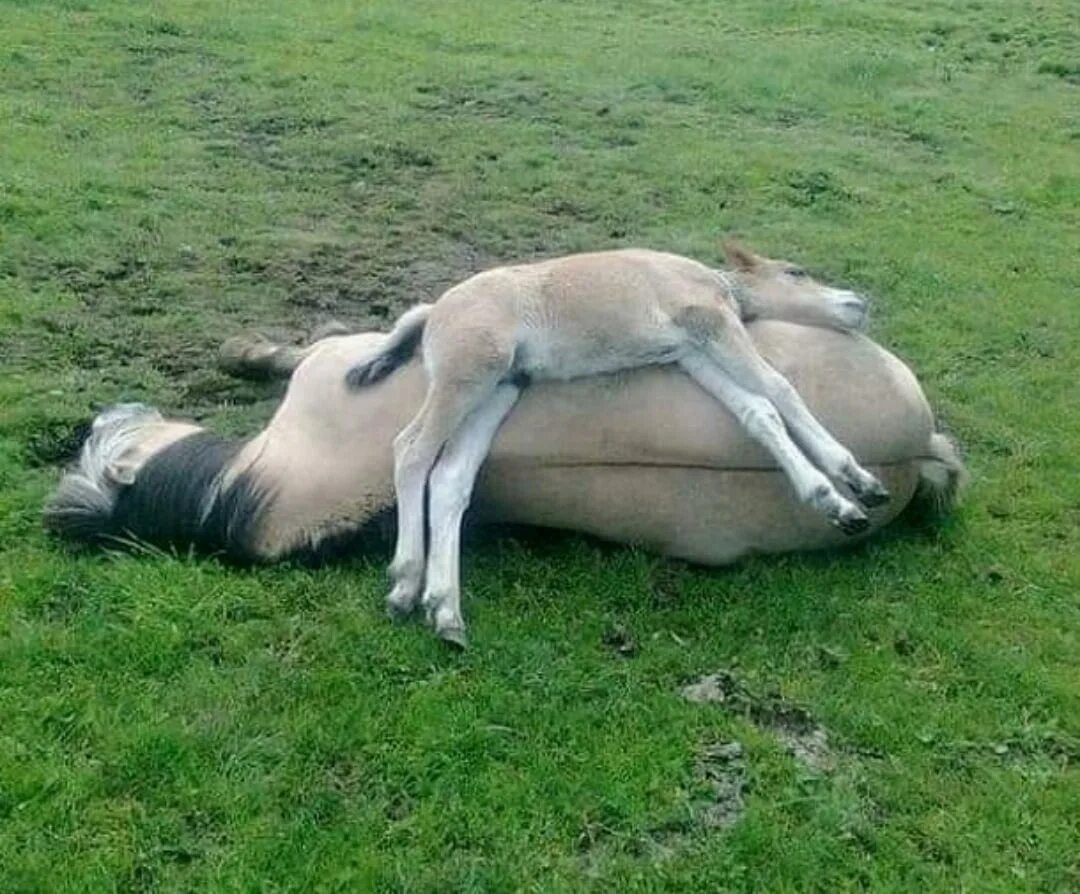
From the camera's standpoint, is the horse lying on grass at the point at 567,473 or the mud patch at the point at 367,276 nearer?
the horse lying on grass at the point at 567,473

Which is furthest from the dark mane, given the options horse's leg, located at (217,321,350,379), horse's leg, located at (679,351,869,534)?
horse's leg, located at (679,351,869,534)

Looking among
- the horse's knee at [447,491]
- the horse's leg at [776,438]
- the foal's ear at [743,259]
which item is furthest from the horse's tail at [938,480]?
the horse's knee at [447,491]

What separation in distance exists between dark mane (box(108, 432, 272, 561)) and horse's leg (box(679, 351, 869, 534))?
1.39 m

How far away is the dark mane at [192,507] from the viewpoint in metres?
5.15

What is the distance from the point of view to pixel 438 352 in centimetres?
505

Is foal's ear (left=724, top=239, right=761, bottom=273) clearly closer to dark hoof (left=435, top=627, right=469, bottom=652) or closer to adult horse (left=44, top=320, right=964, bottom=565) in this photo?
adult horse (left=44, top=320, right=964, bottom=565)

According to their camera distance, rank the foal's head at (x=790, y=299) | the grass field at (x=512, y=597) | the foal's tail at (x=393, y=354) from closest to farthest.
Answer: the grass field at (x=512, y=597) → the foal's tail at (x=393, y=354) → the foal's head at (x=790, y=299)

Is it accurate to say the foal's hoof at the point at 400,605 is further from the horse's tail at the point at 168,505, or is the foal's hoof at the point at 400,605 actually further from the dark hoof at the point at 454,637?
the horse's tail at the point at 168,505

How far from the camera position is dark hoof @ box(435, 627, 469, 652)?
4.68 m

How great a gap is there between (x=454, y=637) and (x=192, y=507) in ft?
3.39

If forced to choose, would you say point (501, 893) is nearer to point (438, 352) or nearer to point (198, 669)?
point (198, 669)

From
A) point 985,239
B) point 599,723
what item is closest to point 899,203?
point 985,239

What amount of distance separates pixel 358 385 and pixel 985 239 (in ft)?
16.2

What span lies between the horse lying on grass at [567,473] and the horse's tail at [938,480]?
0.09 m
